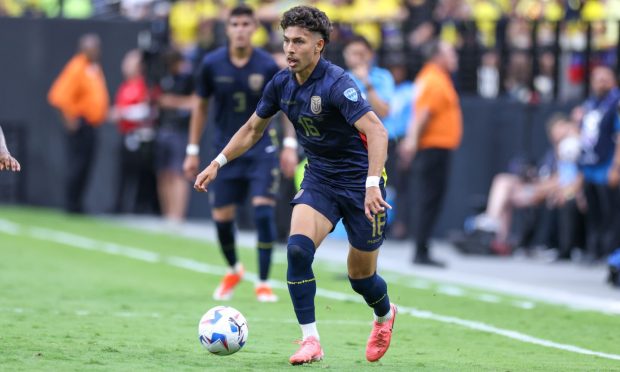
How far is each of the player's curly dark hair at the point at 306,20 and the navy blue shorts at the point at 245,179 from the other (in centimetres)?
379

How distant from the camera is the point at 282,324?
10.9 m

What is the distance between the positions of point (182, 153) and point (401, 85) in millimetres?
3473

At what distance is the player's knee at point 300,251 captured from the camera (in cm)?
859

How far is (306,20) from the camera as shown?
28.6 feet

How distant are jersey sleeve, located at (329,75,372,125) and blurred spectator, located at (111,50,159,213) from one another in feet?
46.9

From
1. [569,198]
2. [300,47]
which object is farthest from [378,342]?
[569,198]

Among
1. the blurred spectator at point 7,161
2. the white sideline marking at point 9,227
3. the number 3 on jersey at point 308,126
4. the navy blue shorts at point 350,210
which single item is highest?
the number 3 on jersey at point 308,126

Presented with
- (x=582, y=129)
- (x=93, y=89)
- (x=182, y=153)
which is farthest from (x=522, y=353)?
(x=93, y=89)

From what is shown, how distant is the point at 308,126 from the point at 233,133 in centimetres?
379

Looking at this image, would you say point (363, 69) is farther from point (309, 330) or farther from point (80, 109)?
point (80, 109)

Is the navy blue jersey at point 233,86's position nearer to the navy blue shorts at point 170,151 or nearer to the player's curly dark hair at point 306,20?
the player's curly dark hair at point 306,20

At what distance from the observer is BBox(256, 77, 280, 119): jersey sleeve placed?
29.5 ft

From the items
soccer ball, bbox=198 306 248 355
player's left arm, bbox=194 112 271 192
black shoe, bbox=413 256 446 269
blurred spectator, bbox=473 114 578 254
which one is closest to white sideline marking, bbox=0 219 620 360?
black shoe, bbox=413 256 446 269

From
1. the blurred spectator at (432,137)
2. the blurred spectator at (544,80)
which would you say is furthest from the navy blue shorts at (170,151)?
the blurred spectator at (544,80)
